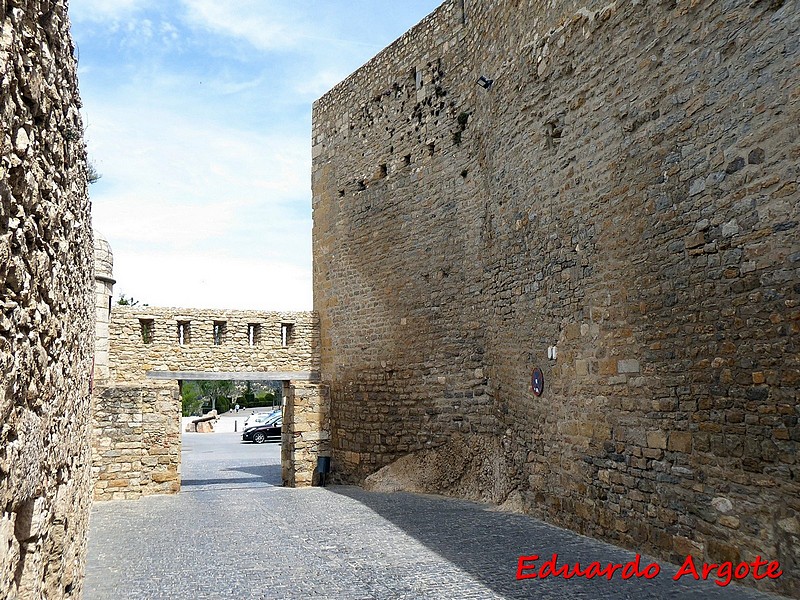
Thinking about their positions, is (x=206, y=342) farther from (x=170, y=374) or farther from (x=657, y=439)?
(x=657, y=439)

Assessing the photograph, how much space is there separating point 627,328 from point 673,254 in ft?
2.81

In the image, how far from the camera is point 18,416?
251 centimetres

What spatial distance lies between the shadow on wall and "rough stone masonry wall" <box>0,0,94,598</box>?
3.35 metres

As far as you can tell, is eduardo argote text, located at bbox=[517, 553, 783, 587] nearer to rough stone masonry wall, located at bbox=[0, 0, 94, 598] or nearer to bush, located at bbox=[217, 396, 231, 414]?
rough stone masonry wall, located at bbox=[0, 0, 94, 598]

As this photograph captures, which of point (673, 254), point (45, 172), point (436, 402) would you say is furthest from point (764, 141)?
point (436, 402)

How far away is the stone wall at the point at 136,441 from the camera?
1106cm

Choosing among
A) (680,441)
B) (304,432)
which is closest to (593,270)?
(680,441)

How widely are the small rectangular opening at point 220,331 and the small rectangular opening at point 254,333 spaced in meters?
0.44

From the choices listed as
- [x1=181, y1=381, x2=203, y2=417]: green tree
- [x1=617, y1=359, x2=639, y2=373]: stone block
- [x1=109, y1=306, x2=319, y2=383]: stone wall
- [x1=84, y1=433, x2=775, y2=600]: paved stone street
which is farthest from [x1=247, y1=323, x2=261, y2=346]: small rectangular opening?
[x1=181, y1=381, x2=203, y2=417]: green tree

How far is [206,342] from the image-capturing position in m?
13.8

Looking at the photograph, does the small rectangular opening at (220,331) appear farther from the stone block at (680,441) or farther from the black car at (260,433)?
the black car at (260,433)

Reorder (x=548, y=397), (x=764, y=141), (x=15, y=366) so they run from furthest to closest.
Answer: (x=548, y=397) < (x=764, y=141) < (x=15, y=366)

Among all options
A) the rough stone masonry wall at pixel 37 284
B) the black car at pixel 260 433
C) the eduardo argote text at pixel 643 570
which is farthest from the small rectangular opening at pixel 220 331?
the black car at pixel 260 433

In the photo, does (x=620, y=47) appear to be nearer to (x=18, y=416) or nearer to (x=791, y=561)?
(x=791, y=561)
